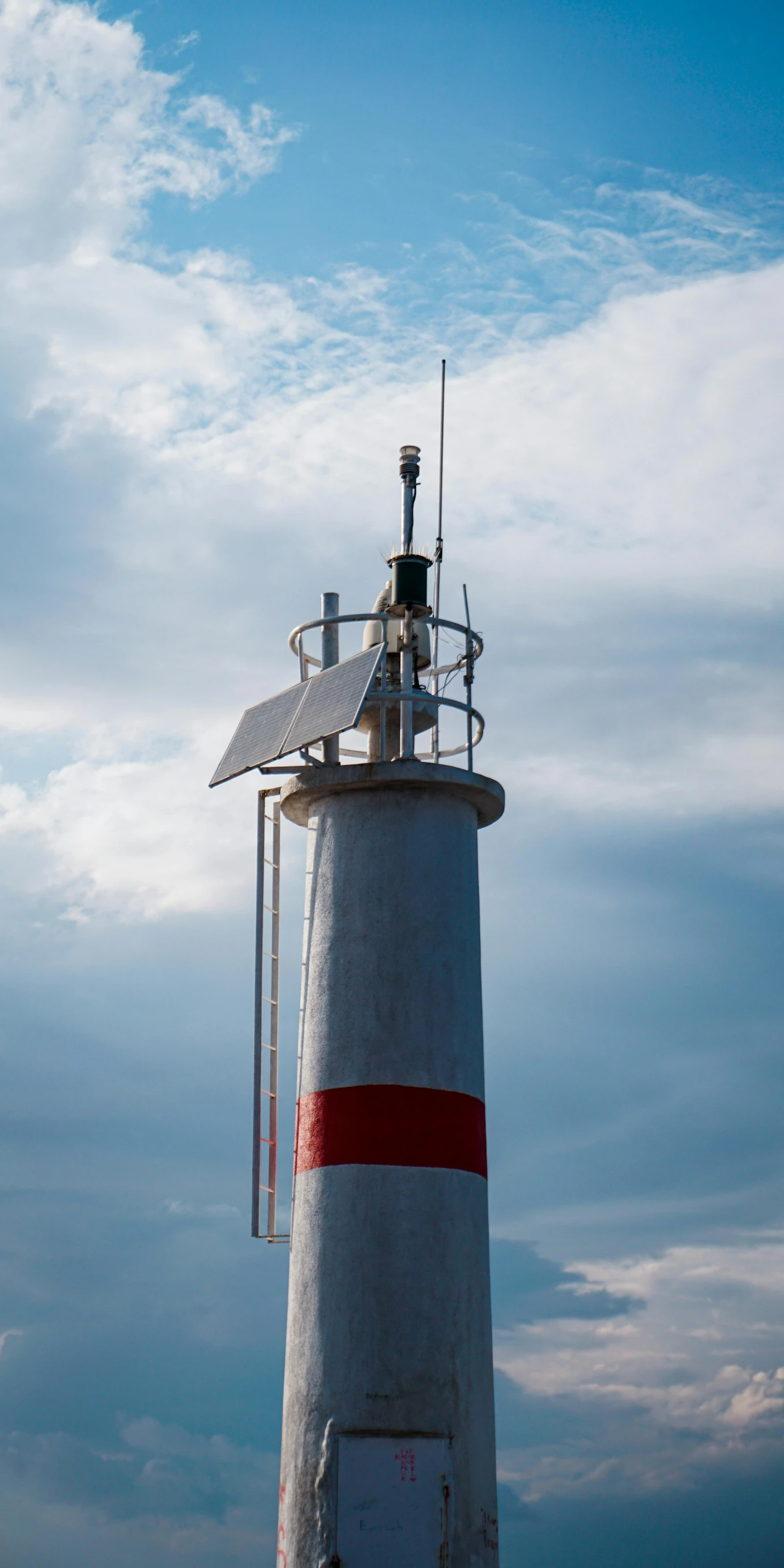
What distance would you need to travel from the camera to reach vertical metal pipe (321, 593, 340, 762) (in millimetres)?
18531

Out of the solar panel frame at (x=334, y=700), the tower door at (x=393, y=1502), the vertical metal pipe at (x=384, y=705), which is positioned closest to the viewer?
the tower door at (x=393, y=1502)

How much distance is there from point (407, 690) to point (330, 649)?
4.64 feet

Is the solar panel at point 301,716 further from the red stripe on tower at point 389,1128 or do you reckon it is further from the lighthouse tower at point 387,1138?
the red stripe on tower at point 389,1128

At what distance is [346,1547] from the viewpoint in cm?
1523

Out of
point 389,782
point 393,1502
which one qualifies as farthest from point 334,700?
point 393,1502

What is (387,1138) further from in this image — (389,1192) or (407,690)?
(407,690)

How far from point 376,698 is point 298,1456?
28.5 ft

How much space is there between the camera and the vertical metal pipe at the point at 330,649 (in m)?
18.5

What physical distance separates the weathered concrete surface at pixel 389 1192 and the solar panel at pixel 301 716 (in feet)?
1.91

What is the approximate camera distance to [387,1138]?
16531 millimetres

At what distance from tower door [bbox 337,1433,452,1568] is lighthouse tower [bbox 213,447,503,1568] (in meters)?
0.02

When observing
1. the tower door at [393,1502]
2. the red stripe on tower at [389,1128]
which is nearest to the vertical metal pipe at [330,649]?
the red stripe on tower at [389,1128]

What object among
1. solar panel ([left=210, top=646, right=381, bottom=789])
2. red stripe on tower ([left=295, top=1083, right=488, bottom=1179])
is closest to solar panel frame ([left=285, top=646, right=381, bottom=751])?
solar panel ([left=210, top=646, right=381, bottom=789])

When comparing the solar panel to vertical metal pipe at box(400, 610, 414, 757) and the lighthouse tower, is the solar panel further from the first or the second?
vertical metal pipe at box(400, 610, 414, 757)
